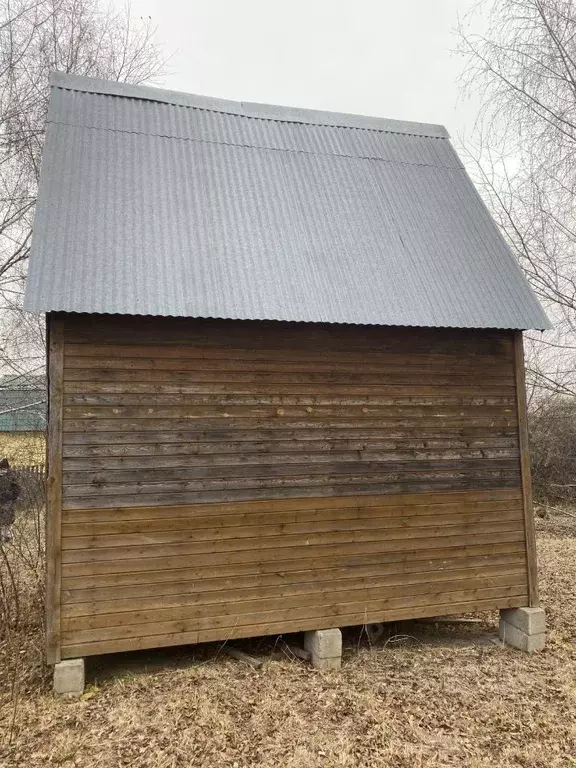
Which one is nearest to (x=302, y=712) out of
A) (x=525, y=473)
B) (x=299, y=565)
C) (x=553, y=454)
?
(x=299, y=565)

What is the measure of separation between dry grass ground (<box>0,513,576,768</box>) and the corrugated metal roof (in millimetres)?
3532

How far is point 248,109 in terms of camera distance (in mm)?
8289

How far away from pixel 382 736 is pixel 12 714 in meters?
3.17

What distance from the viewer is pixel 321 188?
7684mm

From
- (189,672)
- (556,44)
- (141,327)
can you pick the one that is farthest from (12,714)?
(556,44)

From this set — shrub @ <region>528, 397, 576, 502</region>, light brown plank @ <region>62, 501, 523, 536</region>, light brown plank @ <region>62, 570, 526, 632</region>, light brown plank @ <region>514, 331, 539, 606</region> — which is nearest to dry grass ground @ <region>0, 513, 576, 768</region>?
light brown plank @ <region>62, 570, 526, 632</region>

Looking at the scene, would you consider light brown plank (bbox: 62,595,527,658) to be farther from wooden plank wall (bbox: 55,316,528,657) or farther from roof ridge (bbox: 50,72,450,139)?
roof ridge (bbox: 50,72,450,139)

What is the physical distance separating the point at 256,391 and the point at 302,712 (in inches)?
118

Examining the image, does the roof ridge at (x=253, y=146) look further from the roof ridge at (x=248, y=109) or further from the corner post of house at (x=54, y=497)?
the corner post of house at (x=54, y=497)

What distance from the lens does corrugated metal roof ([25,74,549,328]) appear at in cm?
600

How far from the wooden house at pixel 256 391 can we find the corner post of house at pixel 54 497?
18mm

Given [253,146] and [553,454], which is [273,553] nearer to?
[253,146]

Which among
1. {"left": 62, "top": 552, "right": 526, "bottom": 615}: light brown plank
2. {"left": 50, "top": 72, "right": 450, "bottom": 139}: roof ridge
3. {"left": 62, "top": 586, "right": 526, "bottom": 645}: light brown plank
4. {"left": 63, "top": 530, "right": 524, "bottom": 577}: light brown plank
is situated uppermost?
{"left": 50, "top": 72, "right": 450, "bottom": 139}: roof ridge

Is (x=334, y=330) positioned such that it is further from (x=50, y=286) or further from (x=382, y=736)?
(x=382, y=736)
